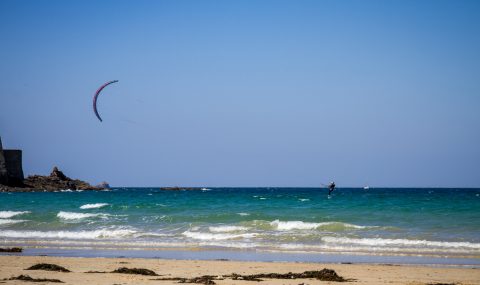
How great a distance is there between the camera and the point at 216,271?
13453mm

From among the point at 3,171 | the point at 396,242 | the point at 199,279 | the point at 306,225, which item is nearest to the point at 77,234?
the point at 306,225

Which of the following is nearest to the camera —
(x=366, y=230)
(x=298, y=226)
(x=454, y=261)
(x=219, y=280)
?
Result: (x=219, y=280)

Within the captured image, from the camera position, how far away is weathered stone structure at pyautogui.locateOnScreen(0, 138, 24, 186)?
86.7 metres

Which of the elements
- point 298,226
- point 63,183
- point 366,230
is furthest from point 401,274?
point 63,183

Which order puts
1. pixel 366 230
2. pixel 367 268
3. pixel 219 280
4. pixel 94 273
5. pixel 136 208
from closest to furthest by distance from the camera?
pixel 219 280
pixel 94 273
pixel 367 268
pixel 366 230
pixel 136 208

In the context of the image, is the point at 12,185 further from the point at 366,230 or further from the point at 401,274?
the point at 401,274

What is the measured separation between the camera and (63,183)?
9912 centimetres

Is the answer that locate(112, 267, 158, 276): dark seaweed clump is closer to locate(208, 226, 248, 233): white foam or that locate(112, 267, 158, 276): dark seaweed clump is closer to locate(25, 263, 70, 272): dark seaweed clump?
locate(25, 263, 70, 272): dark seaweed clump

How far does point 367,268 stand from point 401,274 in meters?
1.05

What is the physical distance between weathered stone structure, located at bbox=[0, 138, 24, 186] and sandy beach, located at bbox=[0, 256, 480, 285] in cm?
7547

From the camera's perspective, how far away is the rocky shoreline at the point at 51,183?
89.3 metres

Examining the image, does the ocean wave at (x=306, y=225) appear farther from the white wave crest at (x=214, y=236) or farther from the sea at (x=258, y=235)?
the white wave crest at (x=214, y=236)

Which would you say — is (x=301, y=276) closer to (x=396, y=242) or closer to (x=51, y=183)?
(x=396, y=242)

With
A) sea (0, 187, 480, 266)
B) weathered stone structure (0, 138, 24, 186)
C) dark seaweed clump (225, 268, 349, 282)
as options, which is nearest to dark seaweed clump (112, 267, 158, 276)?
dark seaweed clump (225, 268, 349, 282)
